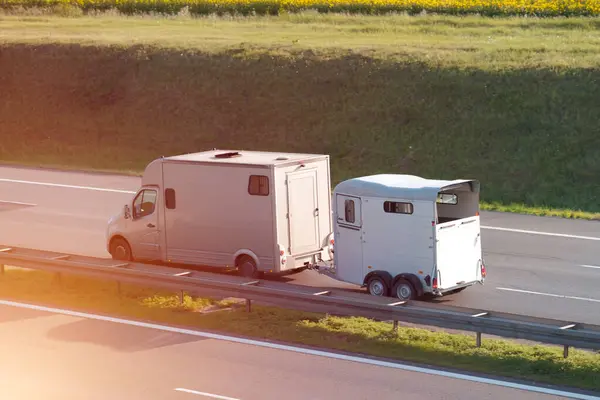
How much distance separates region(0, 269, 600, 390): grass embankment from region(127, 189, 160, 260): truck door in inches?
59.5

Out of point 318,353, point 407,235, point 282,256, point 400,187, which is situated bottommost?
point 318,353

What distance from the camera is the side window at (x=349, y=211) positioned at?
75.5 feet

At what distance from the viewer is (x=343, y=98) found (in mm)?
46719

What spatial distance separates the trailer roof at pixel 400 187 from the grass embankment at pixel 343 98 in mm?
11053

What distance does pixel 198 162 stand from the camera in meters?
24.5

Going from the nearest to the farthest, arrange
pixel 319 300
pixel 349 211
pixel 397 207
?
pixel 319 300, pixel 397 207, pixel 349 211

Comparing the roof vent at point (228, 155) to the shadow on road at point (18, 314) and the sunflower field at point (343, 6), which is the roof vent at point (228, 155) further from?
the sunflower field at point (343, 6)

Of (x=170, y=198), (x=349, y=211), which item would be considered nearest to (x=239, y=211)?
(x=170, y=198)

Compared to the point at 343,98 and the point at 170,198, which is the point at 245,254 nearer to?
the point at 170,198

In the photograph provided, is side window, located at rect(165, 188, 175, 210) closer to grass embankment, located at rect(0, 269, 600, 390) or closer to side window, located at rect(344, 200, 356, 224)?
grass embankment, located at rect(0, 269, 600, 390)

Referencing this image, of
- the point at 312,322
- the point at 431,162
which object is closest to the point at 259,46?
the point at 431,162

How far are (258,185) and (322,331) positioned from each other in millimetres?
4486

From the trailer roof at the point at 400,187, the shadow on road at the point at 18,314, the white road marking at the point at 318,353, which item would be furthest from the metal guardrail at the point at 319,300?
the trailer roof at the point at 400,187

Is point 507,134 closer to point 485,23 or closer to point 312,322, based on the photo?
point 485,23
